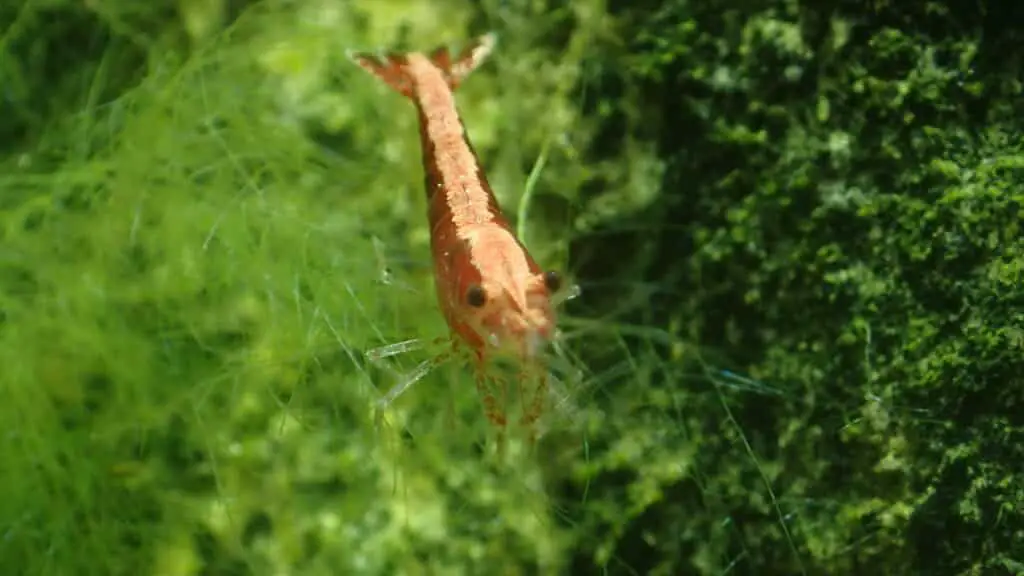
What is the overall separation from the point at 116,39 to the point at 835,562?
3.21 meters

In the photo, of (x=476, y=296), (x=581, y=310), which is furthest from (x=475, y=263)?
(x=581, y=310)

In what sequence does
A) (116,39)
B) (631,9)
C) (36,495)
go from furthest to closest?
1. (116,39)
2. (631,9)
3. (36,495)

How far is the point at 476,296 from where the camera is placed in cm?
169

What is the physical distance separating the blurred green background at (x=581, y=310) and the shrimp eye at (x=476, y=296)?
62 centimetres

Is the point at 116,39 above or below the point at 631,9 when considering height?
below

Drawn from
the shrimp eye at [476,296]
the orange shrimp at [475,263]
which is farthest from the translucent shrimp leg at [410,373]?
the shrimp eye at [476,296]

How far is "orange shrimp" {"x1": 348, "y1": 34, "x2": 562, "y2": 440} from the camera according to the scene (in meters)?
1.71

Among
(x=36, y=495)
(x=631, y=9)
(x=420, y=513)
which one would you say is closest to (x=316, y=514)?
(x=420, y=513)

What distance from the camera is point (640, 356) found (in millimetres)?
2443

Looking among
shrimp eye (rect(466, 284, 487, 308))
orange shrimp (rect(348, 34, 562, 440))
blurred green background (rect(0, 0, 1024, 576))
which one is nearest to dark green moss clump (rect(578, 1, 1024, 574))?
blurred green background (rect(0, 0, 1024, 576))

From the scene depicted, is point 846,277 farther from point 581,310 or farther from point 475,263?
point 475,263

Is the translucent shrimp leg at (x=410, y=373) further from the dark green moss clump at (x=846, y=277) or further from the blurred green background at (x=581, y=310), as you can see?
the dark green moss clump at (x=846, y=277)

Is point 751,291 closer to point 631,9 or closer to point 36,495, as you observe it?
point 631,9

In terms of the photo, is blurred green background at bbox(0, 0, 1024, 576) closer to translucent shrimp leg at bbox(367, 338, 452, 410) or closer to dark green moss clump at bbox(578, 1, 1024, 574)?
dark green moss clump at bbox(578, 1, 1024, 574)
